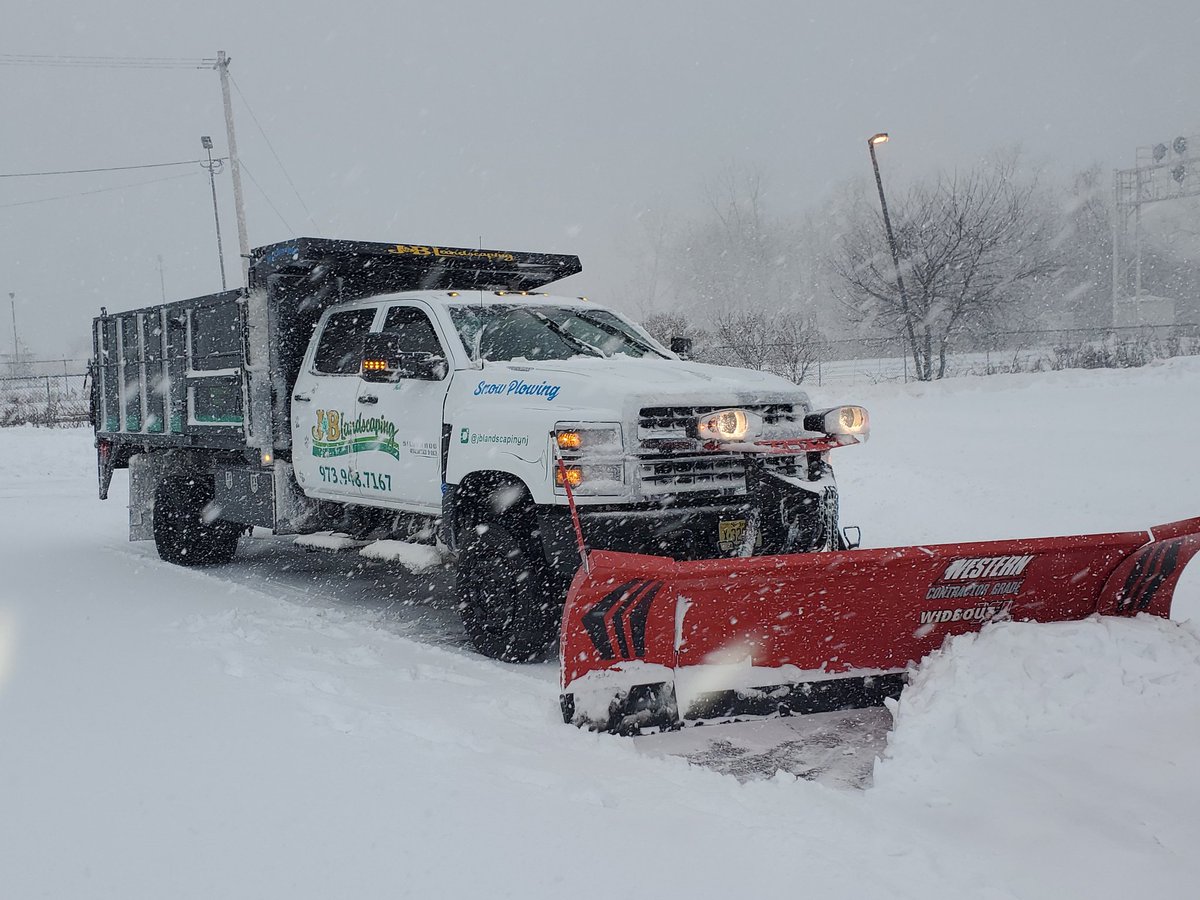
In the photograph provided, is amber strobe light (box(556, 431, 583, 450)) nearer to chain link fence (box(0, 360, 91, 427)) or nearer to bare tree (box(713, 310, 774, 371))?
bare tree (box(713, 310, 774, 371))

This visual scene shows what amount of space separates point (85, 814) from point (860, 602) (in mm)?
2997

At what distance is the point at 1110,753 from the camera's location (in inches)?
141

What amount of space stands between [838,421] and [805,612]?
1396mm

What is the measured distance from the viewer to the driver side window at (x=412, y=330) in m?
6.29

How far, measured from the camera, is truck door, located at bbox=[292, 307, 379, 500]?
6766mm

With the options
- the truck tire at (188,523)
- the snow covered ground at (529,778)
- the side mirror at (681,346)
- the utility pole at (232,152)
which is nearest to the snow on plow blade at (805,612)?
the snow covered ground at (529,778)

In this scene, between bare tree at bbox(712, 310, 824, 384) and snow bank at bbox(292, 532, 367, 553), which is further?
bare tree at bbox(712, 310, 824, 384)

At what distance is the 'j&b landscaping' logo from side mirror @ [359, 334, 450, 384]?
51cm

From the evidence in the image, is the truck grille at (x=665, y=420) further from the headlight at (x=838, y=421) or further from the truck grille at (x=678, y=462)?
the headlight at (x=838, y=421)

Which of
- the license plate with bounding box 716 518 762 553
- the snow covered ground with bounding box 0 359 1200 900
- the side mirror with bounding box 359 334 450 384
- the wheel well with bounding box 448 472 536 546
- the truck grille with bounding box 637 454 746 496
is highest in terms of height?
the side mirror with bounding box 359 334 450 384

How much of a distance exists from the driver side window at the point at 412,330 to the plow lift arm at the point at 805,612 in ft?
8.70

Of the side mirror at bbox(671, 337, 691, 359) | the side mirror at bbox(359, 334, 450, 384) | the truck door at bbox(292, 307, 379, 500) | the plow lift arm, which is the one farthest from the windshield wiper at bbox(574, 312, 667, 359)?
the plow lift arm

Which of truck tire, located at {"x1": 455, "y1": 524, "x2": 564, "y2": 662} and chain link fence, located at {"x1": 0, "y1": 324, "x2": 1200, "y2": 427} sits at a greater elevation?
chain link fence, located at {"x1": 0, "y1": 324, "x2": 1200, "y2": 427}

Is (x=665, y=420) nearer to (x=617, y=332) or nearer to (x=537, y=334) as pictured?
(x=537, y=334)
